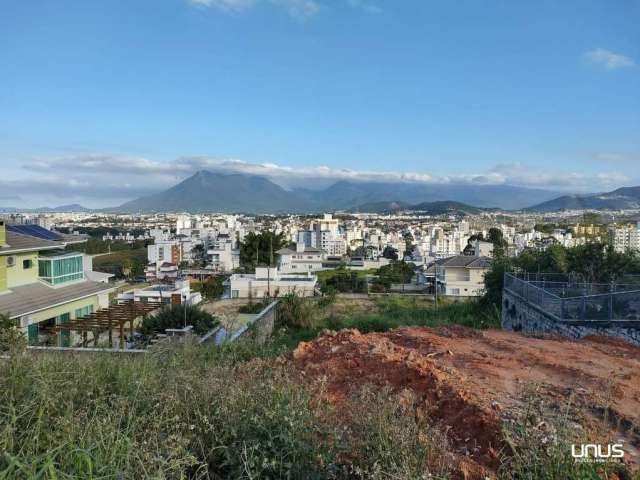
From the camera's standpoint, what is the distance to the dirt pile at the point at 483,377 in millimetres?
3516

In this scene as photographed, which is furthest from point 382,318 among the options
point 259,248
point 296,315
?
point 259,248

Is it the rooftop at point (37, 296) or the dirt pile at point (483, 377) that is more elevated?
the dirt pile at point (483, 377)

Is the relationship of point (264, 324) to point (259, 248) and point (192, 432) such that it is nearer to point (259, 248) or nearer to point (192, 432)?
point (192, 432)

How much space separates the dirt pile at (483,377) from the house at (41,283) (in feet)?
27.8

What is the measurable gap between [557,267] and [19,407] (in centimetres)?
1966

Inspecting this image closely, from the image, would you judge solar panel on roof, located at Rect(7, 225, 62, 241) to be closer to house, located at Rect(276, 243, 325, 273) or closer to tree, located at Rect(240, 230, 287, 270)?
tree, located at Rect(240, 230, 287, 270)

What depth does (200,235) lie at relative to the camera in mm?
113375

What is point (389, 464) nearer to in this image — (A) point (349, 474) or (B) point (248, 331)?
(A) point (349, 474)

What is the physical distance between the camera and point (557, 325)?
10.0 meters

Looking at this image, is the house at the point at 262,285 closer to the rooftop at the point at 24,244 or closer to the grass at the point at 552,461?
the rooftop at the point at 24,244

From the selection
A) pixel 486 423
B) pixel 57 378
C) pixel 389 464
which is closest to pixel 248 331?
pixel 57 378

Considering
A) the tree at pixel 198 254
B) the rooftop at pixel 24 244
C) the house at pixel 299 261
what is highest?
the rooftop at pixel 24 244

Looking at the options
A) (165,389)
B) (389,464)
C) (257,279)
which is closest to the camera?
(389,464)

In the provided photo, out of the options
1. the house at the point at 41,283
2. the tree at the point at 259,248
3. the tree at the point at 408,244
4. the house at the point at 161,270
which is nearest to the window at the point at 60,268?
the house at the point at 41,283
